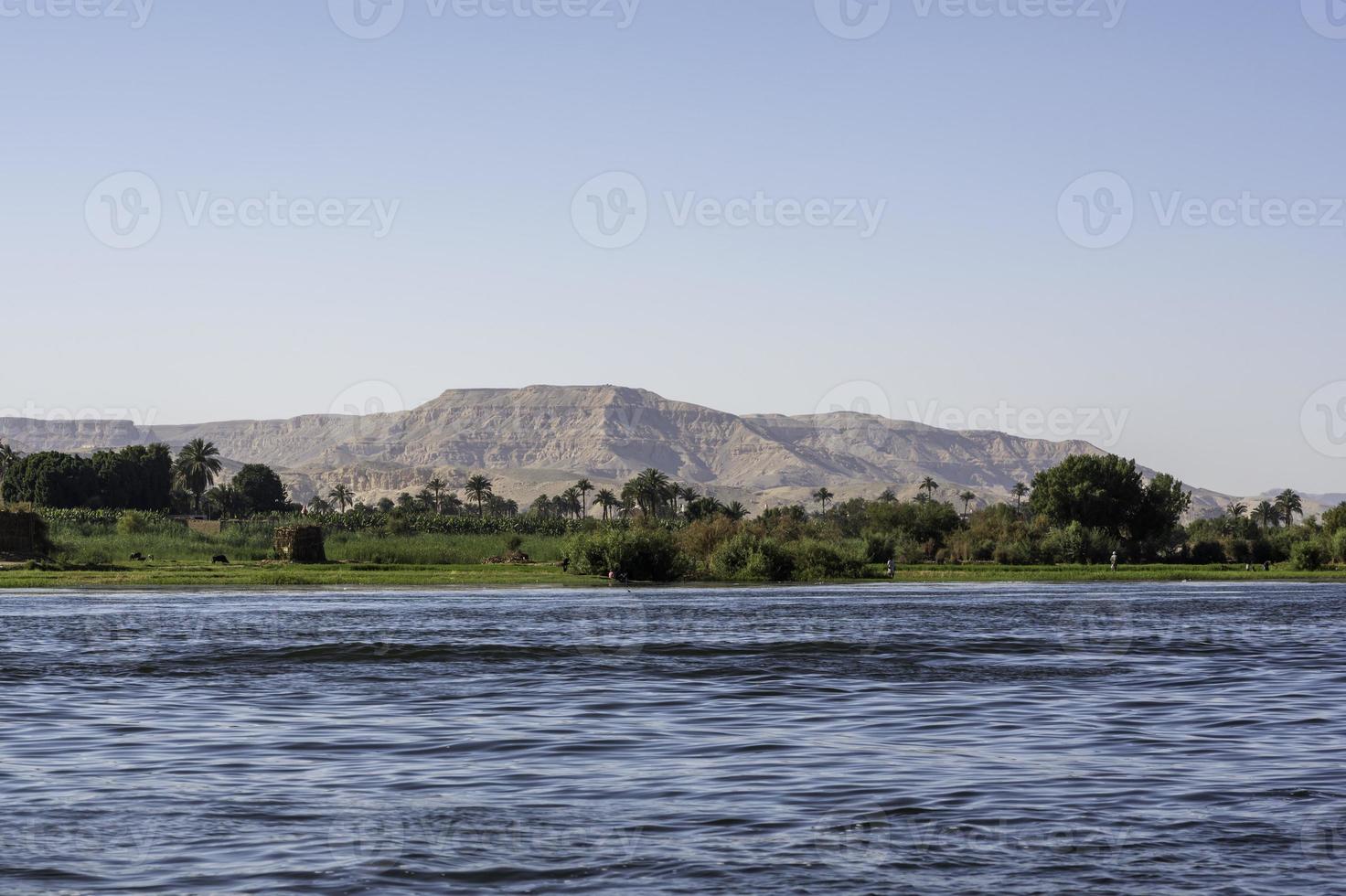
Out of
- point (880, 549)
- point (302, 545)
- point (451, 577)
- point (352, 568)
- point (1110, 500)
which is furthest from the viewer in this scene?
point (1110, 500)

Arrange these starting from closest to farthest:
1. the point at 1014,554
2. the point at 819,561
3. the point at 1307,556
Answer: the point at 819,561, the point at 1307,556, the point at 1014,554

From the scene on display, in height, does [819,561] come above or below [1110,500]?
below

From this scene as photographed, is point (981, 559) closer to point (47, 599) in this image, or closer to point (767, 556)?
point (767, 556)

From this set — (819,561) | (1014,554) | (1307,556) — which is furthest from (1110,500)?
(819,561)

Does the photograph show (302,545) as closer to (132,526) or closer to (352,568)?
(352,568)

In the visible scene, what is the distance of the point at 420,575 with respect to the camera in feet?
323

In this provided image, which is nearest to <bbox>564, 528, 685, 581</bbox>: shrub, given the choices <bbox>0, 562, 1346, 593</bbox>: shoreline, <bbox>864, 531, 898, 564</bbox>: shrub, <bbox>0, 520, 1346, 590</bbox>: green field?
<bbox>0, 520, 1346, 590</bbox>: green field

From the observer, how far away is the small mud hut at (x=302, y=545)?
366 feet

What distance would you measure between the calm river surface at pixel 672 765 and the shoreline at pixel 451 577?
41.7 metres

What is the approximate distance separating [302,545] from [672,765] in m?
94.9

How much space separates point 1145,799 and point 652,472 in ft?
594

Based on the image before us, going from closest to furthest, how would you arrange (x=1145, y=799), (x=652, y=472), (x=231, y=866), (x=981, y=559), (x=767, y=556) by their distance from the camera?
(x=231, y=866) → (x=1145, y=799) → (x=767, y=556) → (x=981, y=559) → (x=652, y=472)

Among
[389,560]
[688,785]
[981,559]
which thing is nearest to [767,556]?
[389,560]

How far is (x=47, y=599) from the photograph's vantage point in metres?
72.1
